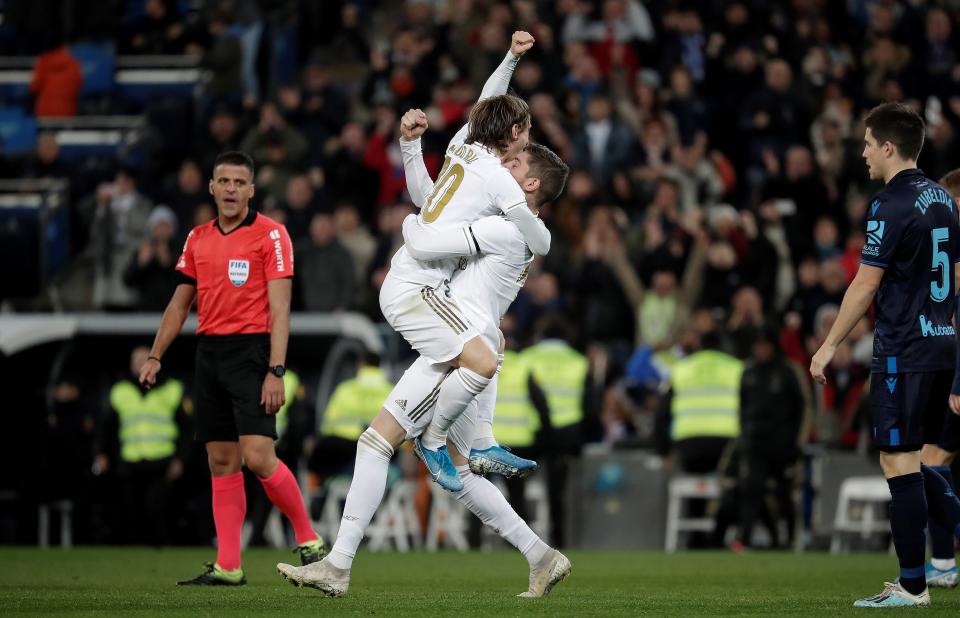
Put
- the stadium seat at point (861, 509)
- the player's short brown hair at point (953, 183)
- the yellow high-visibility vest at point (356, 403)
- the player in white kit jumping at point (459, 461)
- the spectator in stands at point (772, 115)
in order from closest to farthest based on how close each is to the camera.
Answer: the player in white kit jumping at point (459, 461), the player's short brown hair at point (953, 183), the stadium seat at point (861, 509), the yellow high-visibility vest at point (356, 403), the spectator in stands at point (772, 115)

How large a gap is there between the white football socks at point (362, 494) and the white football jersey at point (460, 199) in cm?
91

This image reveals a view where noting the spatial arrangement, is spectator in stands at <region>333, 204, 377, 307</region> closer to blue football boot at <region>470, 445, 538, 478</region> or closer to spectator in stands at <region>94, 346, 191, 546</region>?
spectator in stands at <region>94, 346, 191, 546</region>

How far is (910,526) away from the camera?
8281 millimetres

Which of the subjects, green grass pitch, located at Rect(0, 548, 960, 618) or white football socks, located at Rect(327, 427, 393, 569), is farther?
white football socks, located at Rect(327, 427, 393, 569)

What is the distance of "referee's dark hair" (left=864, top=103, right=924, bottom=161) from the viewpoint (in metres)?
8.50

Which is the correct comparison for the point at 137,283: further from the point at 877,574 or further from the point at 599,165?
the point at 877,574

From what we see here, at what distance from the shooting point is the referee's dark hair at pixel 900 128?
8.50 m

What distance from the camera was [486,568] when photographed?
13422 millimetres

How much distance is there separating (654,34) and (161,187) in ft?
23.7

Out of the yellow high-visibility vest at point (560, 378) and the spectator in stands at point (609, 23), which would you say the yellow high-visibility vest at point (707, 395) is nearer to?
the yellow high-visibility vest at point (560, 378)

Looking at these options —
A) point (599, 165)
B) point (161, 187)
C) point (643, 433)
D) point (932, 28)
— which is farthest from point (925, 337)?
point (161, 187)

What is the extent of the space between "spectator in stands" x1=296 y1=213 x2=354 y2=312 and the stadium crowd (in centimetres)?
3

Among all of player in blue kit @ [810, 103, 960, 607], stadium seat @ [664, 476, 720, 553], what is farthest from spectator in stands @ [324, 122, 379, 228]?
player in blue kit @ [810, 103, 960, 607]

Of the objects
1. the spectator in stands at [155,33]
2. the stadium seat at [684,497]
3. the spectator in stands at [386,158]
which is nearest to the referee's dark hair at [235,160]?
the stadium seat at [684,497]
